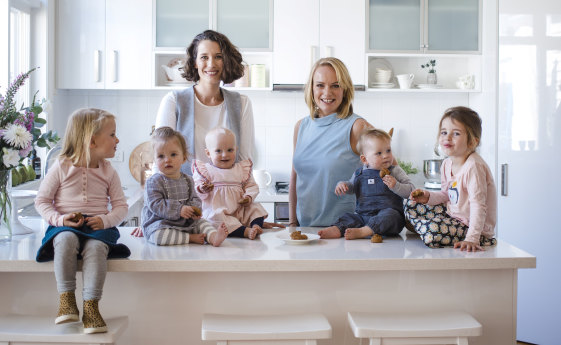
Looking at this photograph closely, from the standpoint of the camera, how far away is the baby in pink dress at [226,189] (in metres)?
2.22

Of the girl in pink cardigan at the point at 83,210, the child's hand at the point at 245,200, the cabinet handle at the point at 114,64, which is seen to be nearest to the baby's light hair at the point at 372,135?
the child's hand at the point at 245,200

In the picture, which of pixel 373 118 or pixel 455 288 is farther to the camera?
pixel 373 118

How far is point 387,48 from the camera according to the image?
4301 millimetres

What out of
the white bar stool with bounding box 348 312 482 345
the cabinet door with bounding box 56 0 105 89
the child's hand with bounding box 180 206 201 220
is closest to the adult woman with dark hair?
the child's hand with bounding box 180 206 201 220

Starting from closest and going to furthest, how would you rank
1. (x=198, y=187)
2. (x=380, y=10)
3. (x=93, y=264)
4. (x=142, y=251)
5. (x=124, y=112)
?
1. (x=93, y=264)
2. (x=142, y=251)
3. (x=198, y=187)
4. (x=380, y=10)
5. (x=124, y=112)

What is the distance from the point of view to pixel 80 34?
13.8ft

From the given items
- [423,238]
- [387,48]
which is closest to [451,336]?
[423,238]

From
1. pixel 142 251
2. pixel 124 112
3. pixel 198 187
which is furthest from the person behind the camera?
pixel 124 112

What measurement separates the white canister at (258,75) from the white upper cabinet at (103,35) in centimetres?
68

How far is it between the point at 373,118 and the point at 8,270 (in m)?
3.27

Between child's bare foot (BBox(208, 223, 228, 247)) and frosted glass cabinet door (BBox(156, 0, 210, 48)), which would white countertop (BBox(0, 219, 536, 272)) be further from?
frosted glass cabinet door (BBox(156, 0, 210, 48))

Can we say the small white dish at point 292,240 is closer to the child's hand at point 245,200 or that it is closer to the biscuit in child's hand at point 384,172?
the child's hand at point 245,200

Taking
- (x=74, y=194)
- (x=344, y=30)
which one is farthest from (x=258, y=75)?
(x=74, y=194)

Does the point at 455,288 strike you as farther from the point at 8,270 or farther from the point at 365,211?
the point at 8,270
